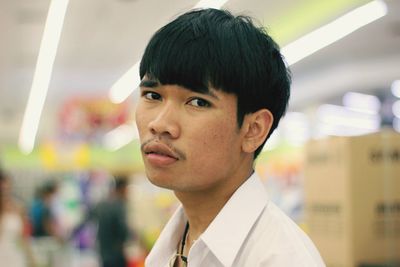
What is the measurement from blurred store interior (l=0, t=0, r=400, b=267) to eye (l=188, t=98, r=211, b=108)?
7.12 feet

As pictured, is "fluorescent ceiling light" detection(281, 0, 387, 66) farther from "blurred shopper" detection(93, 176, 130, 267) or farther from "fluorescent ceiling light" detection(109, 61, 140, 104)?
"fluorescent ceiling light" detection(109, 61, 140, 104)

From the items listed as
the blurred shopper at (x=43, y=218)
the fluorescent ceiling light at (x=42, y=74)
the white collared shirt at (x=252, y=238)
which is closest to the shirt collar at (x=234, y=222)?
the white collared shirt at (x=252, y=238)

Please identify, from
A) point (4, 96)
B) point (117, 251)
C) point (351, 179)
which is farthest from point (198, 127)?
point (4, 96)

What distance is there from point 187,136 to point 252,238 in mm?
221

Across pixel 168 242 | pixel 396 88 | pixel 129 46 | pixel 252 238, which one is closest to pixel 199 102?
pixel 252 238

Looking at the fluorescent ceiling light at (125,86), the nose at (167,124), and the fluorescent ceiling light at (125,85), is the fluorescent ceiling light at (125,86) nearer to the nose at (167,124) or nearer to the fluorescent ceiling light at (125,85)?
the fluorescent ceiling light at (125,85)

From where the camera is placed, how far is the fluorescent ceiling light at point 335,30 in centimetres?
853

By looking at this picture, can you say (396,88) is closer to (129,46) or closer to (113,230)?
(129,46)

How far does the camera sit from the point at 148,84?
4.25ft

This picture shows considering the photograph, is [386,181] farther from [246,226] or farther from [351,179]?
[246,226]

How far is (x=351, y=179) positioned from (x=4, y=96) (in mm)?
13579

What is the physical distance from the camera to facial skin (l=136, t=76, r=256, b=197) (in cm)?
122

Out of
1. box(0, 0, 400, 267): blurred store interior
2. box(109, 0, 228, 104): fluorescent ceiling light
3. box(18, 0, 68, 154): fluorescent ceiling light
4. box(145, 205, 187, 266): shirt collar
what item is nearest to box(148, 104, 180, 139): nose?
box(145, 205, 187, 266): shirt collar

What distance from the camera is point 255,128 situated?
134cm
